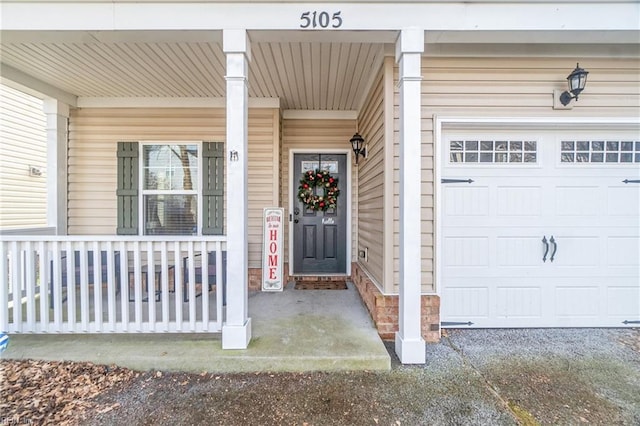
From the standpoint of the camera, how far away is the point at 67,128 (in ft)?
13.4

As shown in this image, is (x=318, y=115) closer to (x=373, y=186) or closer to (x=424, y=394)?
(x=373, y=186)

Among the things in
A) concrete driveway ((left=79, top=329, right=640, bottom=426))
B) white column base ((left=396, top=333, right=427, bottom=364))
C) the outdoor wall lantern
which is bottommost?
concrete driveway ((left=79, top=329, right=640, bottom=426))

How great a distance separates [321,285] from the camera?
4.18 metres

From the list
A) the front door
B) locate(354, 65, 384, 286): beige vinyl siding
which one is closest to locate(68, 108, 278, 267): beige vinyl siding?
the front door

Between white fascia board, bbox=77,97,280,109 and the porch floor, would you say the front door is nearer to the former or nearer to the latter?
white fascia board, bbox=77,97,280,109

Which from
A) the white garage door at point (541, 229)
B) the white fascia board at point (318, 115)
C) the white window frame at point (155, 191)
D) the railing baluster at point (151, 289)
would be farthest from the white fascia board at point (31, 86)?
the white garage door at point (541, 229)

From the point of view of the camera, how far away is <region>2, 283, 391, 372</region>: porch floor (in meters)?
2.26

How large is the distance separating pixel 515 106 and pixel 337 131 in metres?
2.35

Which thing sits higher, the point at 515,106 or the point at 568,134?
the point at 515,106

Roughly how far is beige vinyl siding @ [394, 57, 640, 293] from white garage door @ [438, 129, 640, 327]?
22 cm

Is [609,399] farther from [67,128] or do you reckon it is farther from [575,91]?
[67,128]

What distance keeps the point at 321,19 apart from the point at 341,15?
0.52 feet

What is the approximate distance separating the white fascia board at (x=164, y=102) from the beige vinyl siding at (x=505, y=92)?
7.11 feet

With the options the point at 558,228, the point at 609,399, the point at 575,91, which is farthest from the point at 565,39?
the point at 609,399
